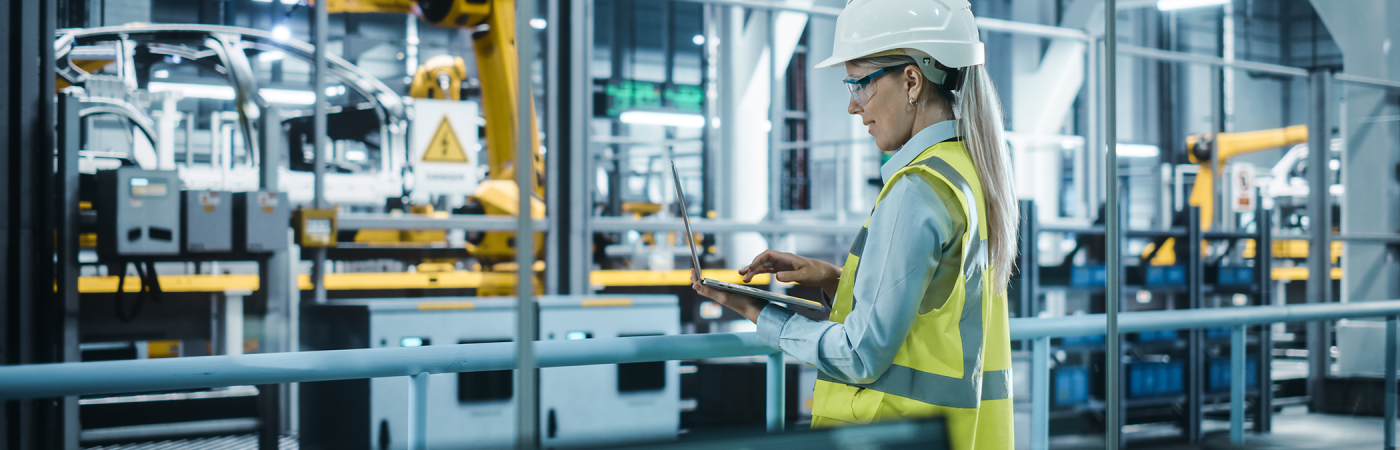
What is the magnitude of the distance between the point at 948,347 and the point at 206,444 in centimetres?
456

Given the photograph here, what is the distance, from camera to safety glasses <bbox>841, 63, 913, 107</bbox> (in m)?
1.24

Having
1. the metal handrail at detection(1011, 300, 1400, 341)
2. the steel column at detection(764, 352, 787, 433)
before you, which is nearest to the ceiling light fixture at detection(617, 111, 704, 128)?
the metal handrail at detection(1011, 300, 1400, 341)

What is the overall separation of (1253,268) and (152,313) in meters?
7.02

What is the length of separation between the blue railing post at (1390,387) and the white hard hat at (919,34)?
2.83m

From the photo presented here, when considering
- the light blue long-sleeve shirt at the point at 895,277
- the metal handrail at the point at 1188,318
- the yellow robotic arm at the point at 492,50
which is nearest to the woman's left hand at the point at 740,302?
the light blue long-sleeve shirt at the point at 895,277

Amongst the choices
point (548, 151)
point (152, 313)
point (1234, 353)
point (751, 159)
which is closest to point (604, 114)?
point (548, 151)

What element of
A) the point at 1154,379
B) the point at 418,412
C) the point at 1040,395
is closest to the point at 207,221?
the point at 418,412

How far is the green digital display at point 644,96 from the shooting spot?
6731 millimetres

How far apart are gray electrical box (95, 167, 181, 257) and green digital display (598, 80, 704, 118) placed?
114 inches

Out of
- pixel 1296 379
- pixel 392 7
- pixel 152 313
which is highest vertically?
pixel 392 7

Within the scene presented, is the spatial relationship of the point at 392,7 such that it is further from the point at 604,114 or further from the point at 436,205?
the point at 436,205

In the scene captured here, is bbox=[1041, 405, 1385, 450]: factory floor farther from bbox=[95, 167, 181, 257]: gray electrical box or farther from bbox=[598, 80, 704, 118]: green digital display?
bbox=[95, 167, 181, 257]: gray electrical box

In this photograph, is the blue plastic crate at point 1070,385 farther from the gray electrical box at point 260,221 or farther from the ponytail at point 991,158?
the ponytail at point 991,158

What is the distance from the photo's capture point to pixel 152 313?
531 centimetres
